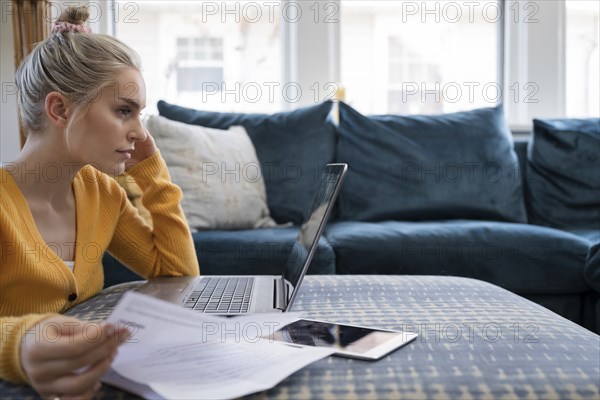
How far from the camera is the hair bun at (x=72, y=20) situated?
3.94 ft

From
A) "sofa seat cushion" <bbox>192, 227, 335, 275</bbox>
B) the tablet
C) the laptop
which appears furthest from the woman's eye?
"sofa seat cushion" <bbox>192, 227, 335, 275</bbox>

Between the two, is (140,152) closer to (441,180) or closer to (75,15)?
(75,15)

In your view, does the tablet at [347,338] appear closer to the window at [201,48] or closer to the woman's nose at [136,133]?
the woman's nose at [136,133]

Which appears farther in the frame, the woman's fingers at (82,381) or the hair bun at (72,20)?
the hair bun at (72,20)

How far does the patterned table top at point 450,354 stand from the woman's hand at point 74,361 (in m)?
0.03

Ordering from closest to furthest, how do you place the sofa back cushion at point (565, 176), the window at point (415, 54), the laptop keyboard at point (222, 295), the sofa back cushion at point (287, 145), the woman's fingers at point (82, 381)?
the woman's fingers at point (82, 381)
the laptop keyboard at point (222, 295)
the sofa back cushion at point (287, 145)
the sofa back cushion at point (565, 176)
the window at point (415, 54)

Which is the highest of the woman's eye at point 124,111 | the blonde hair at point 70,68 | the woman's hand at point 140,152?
the blonde hair at point 70,68

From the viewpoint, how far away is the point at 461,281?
1188mm

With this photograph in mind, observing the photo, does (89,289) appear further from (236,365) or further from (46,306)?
(236,365)

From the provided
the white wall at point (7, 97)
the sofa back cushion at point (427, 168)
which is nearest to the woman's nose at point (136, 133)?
the sofa back cushion at point (427, 168)

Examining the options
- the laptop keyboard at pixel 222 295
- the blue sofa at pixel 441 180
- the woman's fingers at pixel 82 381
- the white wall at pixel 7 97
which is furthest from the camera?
the white wall at pixel 7 97

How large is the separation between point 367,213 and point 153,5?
1.50 meters

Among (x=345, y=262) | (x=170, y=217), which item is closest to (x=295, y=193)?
(x=345, y=262)

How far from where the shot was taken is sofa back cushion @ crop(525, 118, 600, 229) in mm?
2566
